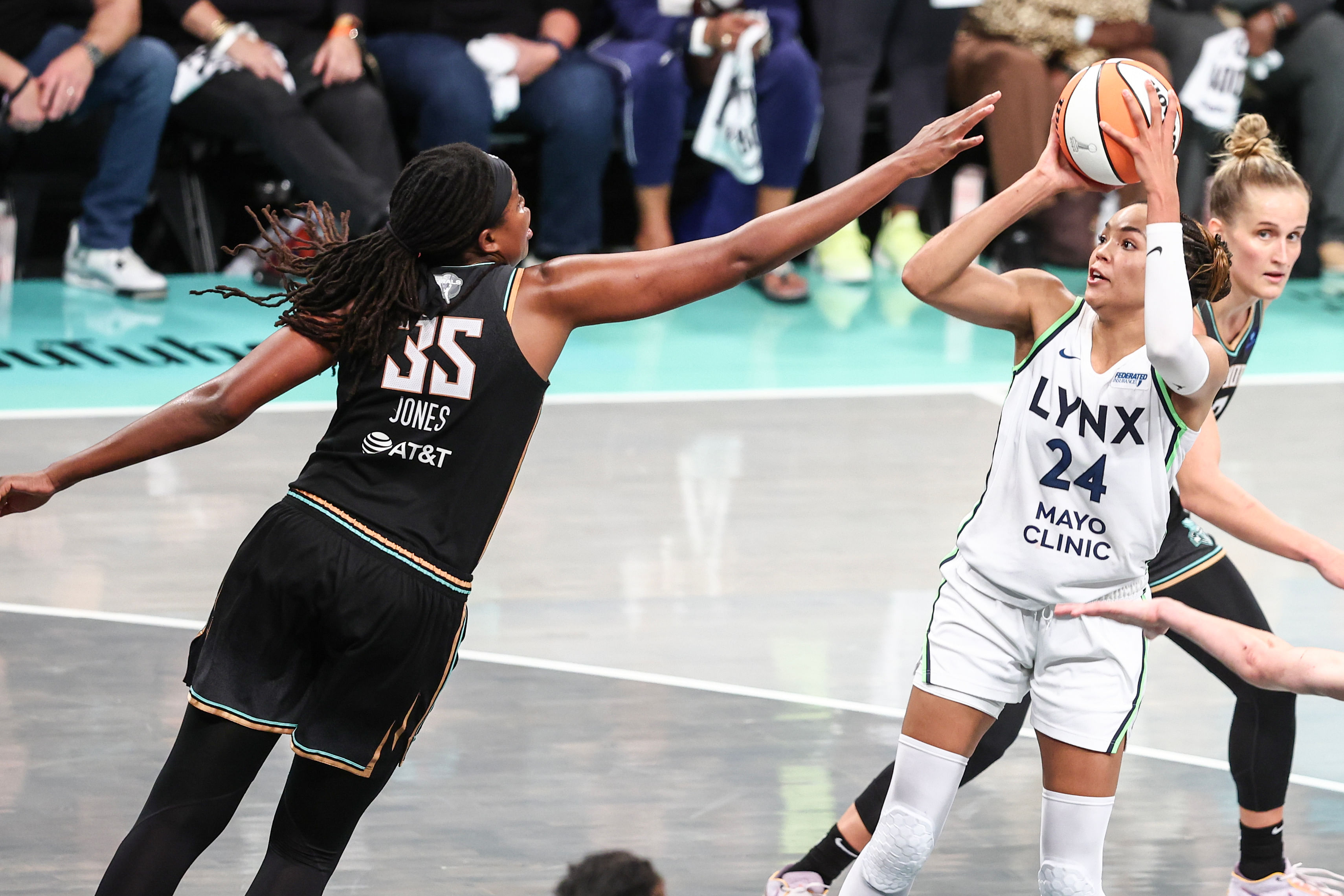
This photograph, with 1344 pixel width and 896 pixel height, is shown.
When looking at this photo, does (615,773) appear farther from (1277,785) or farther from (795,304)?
(795,304)

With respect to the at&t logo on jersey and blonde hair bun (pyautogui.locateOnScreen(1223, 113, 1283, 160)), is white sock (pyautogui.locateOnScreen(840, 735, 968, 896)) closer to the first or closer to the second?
the at&t logo on jersey

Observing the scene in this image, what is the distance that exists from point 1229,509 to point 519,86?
613cm

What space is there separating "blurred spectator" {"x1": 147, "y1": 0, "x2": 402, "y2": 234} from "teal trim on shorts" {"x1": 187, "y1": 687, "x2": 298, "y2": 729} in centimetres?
585

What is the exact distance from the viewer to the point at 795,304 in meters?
9.75

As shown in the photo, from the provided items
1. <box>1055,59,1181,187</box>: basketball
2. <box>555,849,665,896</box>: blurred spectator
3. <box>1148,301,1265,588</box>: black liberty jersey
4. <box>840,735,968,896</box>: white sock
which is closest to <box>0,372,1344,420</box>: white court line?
<box>1148,301,1265,588</box>: black liberty jersey

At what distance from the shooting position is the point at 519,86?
30.5 feet

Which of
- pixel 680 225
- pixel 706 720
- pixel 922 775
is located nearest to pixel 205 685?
pixel 922 775

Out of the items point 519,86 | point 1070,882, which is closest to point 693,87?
point 519,86

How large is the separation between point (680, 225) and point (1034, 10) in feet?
7.54

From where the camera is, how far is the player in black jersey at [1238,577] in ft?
12.8

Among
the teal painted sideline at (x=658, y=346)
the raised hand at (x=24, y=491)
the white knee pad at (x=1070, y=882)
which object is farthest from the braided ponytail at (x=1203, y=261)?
the teal painted sideline at (x=658, y=346)

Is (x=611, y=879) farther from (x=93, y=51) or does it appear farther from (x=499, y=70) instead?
(x=499, y=70)

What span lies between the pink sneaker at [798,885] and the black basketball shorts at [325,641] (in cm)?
117

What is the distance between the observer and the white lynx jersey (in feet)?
11.1
